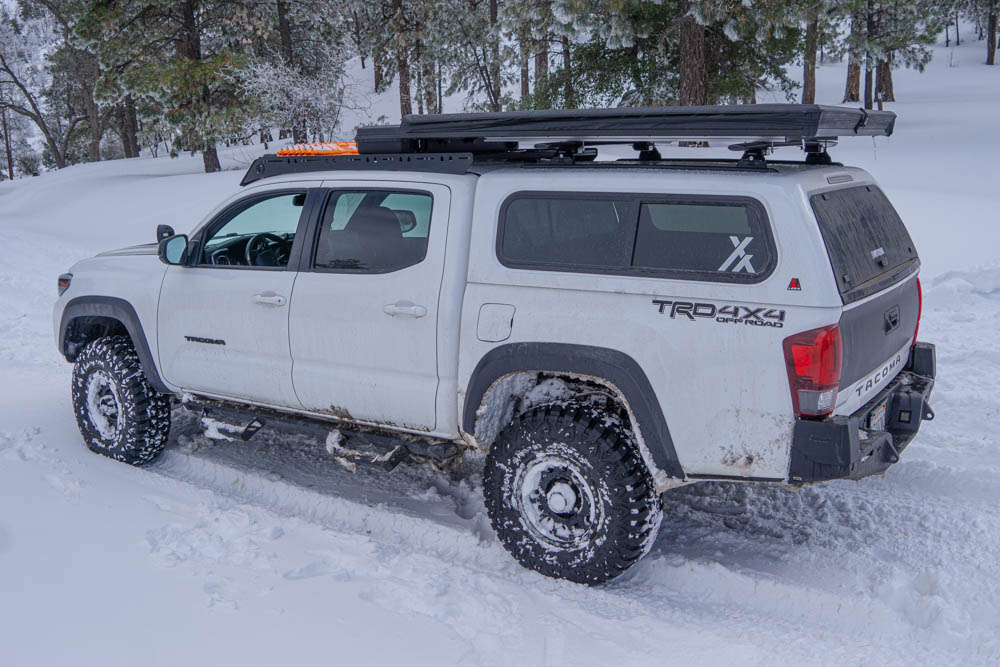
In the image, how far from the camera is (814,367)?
3307 millimetres

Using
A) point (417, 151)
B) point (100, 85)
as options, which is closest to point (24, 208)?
point (100, 85)

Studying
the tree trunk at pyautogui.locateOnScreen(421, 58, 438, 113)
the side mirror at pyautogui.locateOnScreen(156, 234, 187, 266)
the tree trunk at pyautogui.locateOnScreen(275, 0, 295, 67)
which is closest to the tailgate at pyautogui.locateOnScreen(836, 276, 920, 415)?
the side mirror at pyautogui.locateOnScreen(156, 234, 187, 266)

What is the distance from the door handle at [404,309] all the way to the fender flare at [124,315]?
6.50 ft

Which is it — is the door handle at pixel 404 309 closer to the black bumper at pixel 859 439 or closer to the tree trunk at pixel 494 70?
the black bumper at pixel 859 439

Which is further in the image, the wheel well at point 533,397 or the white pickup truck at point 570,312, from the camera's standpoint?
the wheel well at point 533,397

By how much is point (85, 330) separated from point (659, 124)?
14.2 feet

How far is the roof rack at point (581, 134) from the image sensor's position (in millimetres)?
3574

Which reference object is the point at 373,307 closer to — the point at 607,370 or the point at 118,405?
the point at 607,370

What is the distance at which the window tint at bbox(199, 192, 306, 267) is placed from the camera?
16.0 feet

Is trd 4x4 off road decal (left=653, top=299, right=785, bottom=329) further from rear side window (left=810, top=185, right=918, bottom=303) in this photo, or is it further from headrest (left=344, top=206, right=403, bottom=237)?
headrest (left=344, top=206, right=403, bottom=237)

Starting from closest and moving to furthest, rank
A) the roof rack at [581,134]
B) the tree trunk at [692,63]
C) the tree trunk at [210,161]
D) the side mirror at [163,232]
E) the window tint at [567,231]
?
the roof rack at [581,134] → the window tint at [567,231] → the side mirror at [163,232] → the tree trunk at [692,63] → the tree trunk at [210,161]

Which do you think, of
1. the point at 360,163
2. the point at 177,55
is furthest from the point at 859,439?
the point at 177,55

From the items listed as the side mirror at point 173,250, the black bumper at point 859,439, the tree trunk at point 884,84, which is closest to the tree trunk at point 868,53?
the tree trunk at point 884,84

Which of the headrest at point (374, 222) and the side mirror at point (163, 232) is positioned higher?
the headrest at point (374, 222)
